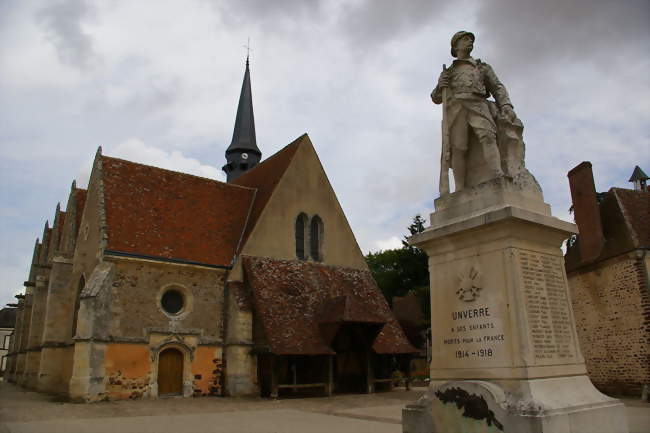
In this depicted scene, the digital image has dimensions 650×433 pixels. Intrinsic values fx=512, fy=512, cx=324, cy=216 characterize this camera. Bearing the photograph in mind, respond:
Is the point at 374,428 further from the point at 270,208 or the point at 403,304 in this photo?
the point at 403,304

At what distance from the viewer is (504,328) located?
533 cm

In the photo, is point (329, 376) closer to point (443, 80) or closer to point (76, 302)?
point (76, 302)

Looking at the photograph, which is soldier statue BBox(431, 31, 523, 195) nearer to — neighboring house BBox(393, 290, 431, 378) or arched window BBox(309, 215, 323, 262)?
arched window BBox(309, 215, 323, 262)

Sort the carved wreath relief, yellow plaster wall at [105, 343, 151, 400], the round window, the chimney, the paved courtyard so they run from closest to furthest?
the carved wreath relief, the paved courtyard, yellow plaster wall at [105, 343, 151, 400], the round window, the chimney

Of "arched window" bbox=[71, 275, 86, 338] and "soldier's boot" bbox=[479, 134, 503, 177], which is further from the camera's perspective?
"arched window" bbox=[71, 275, 86, 338]

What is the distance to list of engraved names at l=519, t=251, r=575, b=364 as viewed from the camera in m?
5.34

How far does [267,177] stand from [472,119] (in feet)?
60.2

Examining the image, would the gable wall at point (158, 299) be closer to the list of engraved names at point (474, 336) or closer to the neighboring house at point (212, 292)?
the neighboring house at point (212, 292)

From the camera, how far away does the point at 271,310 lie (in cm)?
1873

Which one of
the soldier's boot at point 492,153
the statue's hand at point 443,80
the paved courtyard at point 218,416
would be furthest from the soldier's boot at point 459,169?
the paved courtyard at point 218,416

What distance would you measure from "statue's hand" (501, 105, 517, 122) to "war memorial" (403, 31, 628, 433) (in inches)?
0.8

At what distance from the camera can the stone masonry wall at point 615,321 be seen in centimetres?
1753

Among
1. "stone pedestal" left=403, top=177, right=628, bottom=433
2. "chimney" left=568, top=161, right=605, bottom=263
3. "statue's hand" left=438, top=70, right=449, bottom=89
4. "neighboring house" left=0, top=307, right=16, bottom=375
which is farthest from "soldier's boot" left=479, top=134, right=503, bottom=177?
"neighboring house" left=0, top=307, right=16, bottom=375

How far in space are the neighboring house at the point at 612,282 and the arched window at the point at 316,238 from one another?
1045cm
